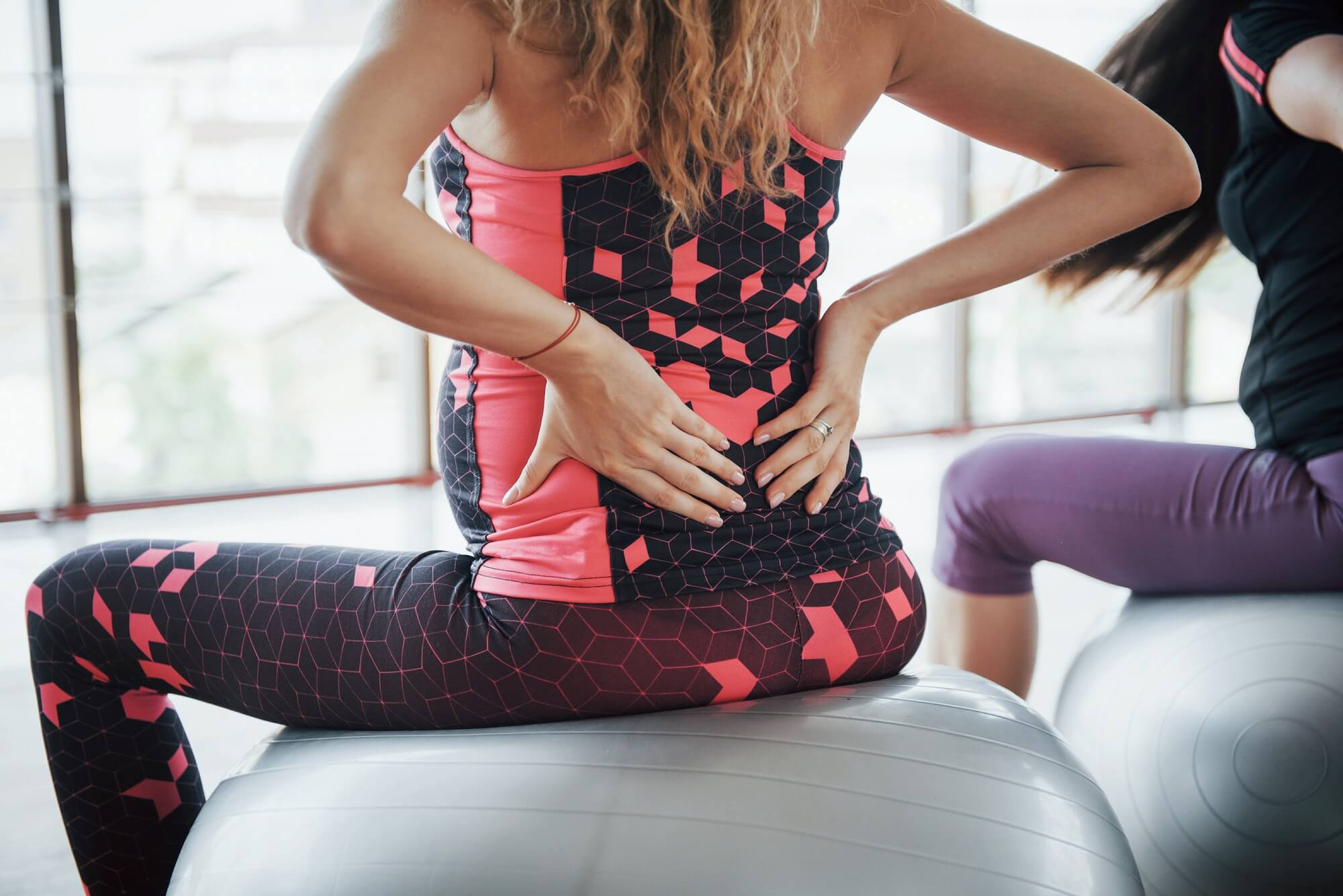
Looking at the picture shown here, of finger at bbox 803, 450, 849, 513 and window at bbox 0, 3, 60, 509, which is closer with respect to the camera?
finger at bbox 803, 450, 849, 513

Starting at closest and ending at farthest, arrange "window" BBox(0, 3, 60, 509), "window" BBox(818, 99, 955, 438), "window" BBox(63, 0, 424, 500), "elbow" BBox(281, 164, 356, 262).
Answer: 1. "elbow" BBox(281, 164, 356, 262)
2. "window" BBox(0, 3, 60, 509)
3. "window" BBox(63, 0, 424, 500)
4. "window" BBox(818, 99, 955, 438)

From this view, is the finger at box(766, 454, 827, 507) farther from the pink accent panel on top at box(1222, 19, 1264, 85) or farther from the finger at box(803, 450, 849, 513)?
the pink accent panel on top at box(1222, 19, 1264, 85)

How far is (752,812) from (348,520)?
288 cm

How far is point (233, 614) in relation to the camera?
88 centimetres

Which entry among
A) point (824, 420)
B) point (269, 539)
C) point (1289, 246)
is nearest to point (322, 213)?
point (824, 420)

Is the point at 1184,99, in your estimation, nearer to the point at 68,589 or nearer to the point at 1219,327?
the point at 68,589

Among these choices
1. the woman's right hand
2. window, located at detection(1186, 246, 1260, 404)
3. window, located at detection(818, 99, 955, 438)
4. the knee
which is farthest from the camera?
window, located at detection(1186, 246, 1260, 404)

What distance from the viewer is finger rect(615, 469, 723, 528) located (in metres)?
0.81

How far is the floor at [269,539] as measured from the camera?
59.1 inches

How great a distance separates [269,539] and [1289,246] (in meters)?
2.74

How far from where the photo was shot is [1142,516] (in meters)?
1.22

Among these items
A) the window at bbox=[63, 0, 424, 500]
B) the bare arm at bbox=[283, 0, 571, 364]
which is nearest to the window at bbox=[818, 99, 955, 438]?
the window at bbox=[63, 0, 424, 500]

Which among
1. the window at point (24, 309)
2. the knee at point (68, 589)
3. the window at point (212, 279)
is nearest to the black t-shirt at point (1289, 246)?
the knee at point (68, 589)

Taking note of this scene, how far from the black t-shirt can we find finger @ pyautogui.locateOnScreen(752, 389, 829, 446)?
2.17ft
